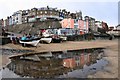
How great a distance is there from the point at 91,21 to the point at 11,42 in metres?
98.0

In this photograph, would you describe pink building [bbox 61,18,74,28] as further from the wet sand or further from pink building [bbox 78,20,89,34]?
the wet sand

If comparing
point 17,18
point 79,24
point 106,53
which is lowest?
point 106,53

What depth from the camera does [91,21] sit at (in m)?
131

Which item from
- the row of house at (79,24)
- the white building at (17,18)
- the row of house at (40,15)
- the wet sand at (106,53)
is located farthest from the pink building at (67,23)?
the wet sand at (106,53)

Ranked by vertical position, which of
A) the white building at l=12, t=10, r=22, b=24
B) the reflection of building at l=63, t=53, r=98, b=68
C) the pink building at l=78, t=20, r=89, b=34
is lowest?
the reflection of building at l=63, t=53, r=98, b=68

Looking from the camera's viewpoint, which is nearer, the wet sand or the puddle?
the puddle

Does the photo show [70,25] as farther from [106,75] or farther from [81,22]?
[106,75]

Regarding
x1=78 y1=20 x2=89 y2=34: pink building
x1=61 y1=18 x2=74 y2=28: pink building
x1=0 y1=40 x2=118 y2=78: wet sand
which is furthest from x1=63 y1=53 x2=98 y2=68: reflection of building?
x1=78 y1=20 x2=89 y2=34: pink building

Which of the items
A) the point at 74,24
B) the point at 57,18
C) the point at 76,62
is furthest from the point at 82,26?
the point at 76,62

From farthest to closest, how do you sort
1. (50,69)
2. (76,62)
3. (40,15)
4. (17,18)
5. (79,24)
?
(17,18)
(40,15)
(79,24)
(76,62)
(50,69)

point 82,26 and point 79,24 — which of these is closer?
point 79,24

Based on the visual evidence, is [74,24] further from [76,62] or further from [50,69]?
[50,69]

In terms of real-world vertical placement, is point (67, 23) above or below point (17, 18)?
below

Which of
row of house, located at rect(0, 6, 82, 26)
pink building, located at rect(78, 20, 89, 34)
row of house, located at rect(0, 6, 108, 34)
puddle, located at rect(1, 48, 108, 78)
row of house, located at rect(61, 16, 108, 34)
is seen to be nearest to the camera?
puddle, located at rect(1, 48, 108, 78)
